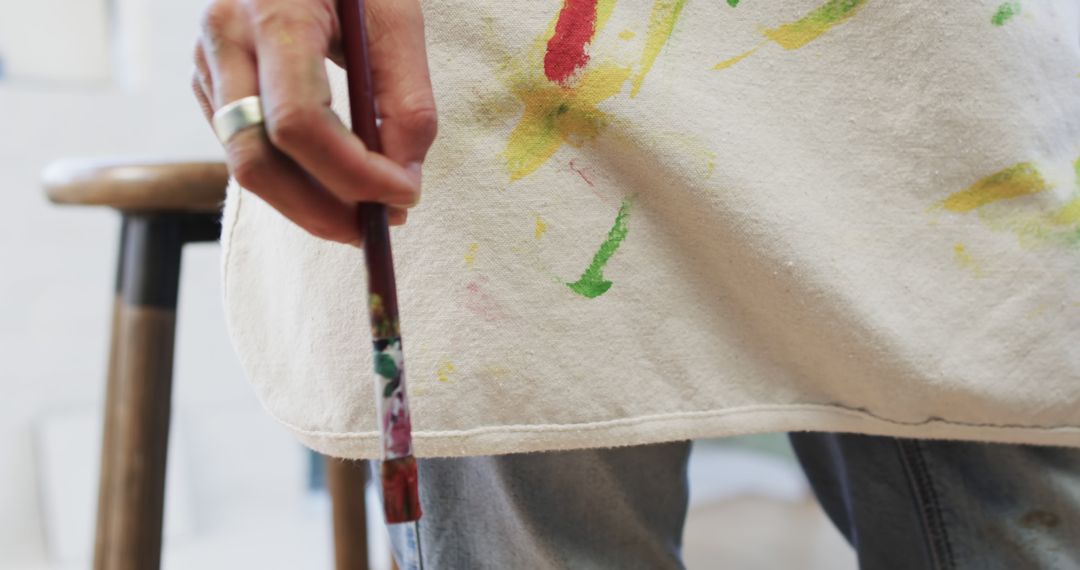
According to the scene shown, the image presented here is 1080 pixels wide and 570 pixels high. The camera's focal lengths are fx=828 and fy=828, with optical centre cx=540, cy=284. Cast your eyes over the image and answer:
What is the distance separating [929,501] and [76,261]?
56.4 inches

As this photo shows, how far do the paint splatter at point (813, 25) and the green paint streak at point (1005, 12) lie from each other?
0.07m

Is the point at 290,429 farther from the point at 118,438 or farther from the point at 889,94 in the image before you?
the point at 889,94

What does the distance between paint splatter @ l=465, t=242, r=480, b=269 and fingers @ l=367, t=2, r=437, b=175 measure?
3.3 inches

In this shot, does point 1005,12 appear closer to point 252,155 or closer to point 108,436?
point 252,155

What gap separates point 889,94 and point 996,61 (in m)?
0.05

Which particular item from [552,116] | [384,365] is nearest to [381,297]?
[384,365]

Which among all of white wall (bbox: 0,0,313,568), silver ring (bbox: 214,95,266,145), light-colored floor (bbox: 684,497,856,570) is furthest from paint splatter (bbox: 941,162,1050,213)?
white wall (bbox: 0,0,313,568)

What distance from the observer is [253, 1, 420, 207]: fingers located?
0.24 meters

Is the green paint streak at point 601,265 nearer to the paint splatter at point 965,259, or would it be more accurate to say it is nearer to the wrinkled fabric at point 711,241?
the wrinkled fabric at point 711,241

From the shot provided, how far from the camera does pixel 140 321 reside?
53 cm

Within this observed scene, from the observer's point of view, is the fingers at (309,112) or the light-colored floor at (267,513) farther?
Result: the light-colored floor at (267,513)

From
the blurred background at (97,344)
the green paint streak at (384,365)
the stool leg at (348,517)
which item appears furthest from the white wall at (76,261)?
the green paint streak at (384,365)

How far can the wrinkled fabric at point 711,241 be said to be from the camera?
0.36 m

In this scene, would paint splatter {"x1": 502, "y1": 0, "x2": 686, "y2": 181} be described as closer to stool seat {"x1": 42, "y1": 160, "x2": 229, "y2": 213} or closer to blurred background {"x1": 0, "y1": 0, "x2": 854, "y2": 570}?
stool seat {"x1": 42, "y1": 160, "x2": 229, "y2": 213}
